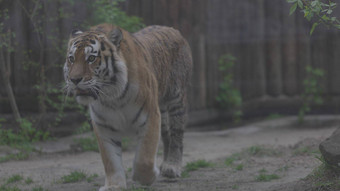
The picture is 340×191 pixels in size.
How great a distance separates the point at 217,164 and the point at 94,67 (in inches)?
99.5

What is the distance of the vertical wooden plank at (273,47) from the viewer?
10.2 m

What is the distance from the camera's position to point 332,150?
3738 mm

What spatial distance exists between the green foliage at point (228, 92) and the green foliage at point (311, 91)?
1.28 metres

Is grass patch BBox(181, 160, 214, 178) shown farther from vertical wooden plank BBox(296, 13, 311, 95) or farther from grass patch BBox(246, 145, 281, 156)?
vertical wooden plank BBox(296, 13, 311, 95)

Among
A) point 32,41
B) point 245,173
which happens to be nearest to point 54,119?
point 32,41

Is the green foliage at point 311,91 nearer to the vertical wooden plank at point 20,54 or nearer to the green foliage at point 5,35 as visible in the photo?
the vertical wooden plank at point 20,54

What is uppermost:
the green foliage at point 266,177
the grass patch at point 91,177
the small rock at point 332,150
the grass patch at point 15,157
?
the small rock at point 332,150

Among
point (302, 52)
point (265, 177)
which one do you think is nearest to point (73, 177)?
point (265, 177)

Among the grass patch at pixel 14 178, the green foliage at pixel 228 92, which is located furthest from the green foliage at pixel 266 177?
the green foliage at pixel 228 92

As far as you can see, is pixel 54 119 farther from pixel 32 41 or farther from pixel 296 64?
pixel 296 64

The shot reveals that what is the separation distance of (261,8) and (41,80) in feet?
17.6

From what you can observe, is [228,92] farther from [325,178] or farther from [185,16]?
[325,178]

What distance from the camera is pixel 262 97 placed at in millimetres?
10438

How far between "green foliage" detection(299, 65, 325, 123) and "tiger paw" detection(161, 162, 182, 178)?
4.68 meters
